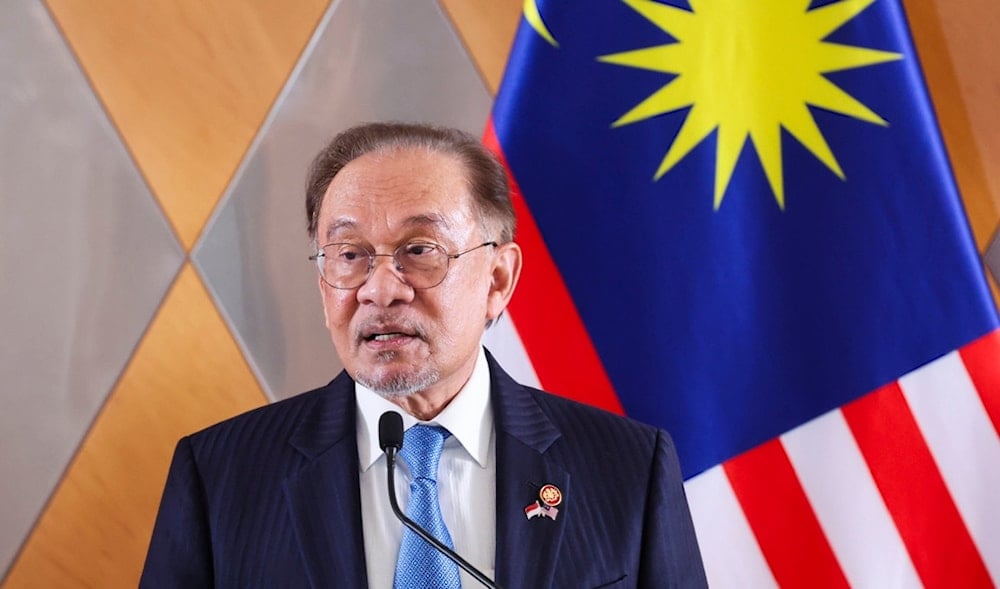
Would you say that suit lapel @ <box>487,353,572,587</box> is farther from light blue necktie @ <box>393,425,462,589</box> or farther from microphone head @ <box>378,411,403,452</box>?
microphone head @ <box>378,411,403,452</box>

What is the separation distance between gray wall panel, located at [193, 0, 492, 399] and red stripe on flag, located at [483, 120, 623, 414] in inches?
7.5

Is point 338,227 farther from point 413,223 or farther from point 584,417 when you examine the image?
point 584,417

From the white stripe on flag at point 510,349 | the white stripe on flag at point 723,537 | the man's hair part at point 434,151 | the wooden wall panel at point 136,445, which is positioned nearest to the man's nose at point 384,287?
the man's hair part at point 434,151

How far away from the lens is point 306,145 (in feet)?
6.82

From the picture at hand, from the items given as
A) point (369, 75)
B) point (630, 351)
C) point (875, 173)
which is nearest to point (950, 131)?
point (875, 173)

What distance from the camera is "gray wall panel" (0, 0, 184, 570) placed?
1.95m

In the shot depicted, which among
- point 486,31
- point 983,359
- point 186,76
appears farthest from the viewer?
point 486,31

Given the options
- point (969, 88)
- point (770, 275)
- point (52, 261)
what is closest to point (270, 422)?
point (52, 261)

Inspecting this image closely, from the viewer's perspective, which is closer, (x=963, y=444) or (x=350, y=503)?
(x=350, y=503)

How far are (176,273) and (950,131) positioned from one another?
60.2 inches

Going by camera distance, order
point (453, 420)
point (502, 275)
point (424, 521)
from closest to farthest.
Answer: point (424, 521)
point (453, 420)
point (502, 275)

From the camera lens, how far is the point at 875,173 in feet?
6.36

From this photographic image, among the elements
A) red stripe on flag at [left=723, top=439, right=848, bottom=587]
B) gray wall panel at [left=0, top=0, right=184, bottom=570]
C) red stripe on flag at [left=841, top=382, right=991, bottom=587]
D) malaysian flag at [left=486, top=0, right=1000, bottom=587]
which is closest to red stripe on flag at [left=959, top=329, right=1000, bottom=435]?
malaysian flag at [left=486, top=0, right=1000, bottom=587]

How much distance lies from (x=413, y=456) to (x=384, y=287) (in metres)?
0.24
